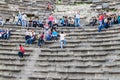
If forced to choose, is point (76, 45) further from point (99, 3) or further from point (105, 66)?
point (99, 3)

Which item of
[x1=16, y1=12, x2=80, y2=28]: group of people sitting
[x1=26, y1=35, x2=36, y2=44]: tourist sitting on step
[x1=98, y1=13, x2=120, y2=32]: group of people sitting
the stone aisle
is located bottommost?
the stone aisle

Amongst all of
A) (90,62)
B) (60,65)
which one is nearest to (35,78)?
(60,65)

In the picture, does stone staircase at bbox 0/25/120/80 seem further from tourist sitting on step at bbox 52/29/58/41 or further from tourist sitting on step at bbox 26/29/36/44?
tourist sitting on step at bbox 52/29/58/41

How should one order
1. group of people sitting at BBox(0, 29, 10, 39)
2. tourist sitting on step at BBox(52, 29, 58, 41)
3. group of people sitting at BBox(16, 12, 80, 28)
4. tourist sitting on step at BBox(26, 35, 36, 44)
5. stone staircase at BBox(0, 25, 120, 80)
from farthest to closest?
group of people sitting at BBox(16, 12, 80, 28), group of people sitting at BBox(0, 29, 10, 39), tourist sitting on step at BBox(52, 29, 58, 41), tourist sitting on step at BBox(26, 35, 36, 44), stone staircase at BBox(0, 25, 120, 80)

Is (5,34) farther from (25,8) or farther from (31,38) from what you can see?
(25,8)

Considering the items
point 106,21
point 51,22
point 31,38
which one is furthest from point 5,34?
point 106,21

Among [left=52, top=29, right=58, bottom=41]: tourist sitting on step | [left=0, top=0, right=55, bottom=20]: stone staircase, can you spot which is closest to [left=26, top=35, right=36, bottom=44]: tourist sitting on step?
[left=52, top=29, right=58, bottom=41]: tourist sitting on step

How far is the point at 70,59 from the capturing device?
80.2 ft

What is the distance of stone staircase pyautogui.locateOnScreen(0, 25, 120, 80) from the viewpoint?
23094 mm

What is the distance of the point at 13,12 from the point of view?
1411 inches

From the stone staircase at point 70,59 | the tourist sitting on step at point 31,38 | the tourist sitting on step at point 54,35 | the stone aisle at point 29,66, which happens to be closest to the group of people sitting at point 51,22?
the stone staircase at point 70,59

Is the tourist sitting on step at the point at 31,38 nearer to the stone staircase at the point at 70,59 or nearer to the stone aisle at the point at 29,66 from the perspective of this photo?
the stone staircase at the point at 70,59

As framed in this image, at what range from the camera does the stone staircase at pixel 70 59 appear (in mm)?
23094

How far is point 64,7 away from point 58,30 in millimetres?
7766
